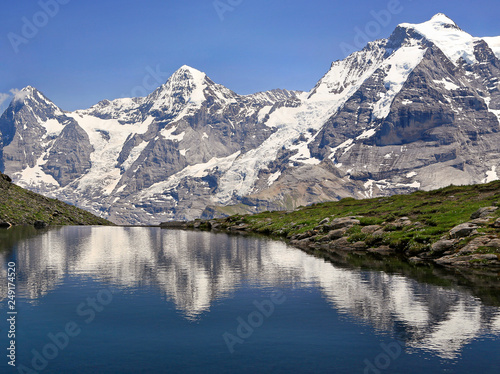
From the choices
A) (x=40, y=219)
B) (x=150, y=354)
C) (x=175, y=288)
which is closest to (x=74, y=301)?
(x=175, y=288)

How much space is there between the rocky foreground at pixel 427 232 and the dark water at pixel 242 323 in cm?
1243

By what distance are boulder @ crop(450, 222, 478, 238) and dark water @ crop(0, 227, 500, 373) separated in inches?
585

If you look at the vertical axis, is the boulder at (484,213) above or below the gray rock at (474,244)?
above

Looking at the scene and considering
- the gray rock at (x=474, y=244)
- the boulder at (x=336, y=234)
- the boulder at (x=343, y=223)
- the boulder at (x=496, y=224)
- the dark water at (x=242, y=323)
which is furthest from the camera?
the boulder at (x=343, y=223)

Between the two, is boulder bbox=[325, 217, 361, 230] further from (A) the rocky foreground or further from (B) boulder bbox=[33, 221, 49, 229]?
(B) boulder bbox=[33, 221, 49, 229]

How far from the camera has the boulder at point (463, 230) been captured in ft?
201

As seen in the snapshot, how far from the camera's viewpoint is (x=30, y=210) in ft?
527

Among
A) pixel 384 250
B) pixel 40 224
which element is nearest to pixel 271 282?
pixel 384 250

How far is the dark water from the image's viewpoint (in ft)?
85.6

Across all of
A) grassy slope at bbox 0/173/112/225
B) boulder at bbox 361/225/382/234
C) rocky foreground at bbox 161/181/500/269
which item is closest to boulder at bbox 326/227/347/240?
rocky foreground at bbox 161/181/500/269

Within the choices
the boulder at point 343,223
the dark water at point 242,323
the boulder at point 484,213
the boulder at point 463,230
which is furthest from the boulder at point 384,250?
the dark water at point 242,323

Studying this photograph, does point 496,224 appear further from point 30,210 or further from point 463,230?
point 30,210

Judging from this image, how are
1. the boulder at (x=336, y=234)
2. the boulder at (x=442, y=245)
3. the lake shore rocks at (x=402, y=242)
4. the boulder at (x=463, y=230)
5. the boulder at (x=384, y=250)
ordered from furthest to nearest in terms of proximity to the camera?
1. the boulder at (x=336, y=234)
2. the boulder at (x=384, y=250)
3. the boulder at (x=463, y=230)
4. the boulder at (x=442, y=245)
5. the lake shore rocks at (x=402, y=242)

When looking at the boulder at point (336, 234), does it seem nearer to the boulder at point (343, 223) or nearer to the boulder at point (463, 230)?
the boulder at point (343, 223)
